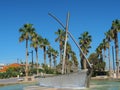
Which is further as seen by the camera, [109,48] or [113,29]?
[109,48]

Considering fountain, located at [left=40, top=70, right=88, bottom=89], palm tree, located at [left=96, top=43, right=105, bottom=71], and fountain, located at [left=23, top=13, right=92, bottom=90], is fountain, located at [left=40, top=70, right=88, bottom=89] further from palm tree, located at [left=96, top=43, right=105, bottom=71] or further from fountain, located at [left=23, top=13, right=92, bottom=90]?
palm tree, located at [left=96, top=43, right=105, bottom=71]

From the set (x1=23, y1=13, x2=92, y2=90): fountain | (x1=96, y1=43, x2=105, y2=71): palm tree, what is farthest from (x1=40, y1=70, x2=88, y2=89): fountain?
(x1=96, y1=43, x2=105, y2=71): palm tree

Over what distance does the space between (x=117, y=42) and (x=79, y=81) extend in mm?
45382

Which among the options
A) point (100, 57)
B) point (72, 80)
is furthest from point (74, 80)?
point (100, 57)

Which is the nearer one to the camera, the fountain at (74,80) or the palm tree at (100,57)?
the fountain at (74,80)

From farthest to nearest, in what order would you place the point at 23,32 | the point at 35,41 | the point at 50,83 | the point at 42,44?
the point at 42,44, the point at 35,41, the point at 23,32, the point at 50,83

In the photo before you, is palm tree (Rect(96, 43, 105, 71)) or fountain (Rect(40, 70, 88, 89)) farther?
palm tree (Rect(96, 43, 105, 71))

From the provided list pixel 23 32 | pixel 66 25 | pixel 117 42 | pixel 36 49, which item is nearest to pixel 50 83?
pixel 66 25

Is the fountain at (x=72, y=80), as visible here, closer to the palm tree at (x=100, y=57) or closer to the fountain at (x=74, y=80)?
the fountain at (x=74, y=80)

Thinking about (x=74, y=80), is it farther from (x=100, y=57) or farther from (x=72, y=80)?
(x=100, y=57)

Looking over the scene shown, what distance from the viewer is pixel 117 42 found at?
87500mm

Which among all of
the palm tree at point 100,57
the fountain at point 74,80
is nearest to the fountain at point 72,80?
the fountain at point 74,80

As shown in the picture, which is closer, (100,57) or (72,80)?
(72,80)

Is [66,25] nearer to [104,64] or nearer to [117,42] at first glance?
[117,42]
